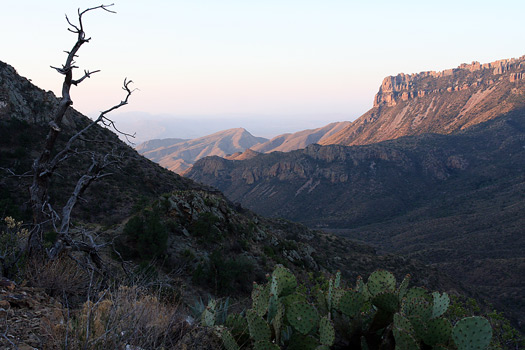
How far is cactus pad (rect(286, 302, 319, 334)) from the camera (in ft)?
10.9

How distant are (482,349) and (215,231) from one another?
1280 centimetres

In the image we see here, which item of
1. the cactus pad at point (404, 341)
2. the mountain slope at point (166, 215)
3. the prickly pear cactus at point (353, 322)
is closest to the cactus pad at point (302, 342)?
the prickly pear cactus at point (353, 322)

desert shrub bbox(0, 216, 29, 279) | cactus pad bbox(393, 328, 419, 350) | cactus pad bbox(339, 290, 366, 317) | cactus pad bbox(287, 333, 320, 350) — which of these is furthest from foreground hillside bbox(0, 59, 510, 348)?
cactus pad bbox(393, 328, 419, 350)

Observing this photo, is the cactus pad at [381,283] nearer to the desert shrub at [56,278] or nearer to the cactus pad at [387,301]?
the cactus pad at [387,301]

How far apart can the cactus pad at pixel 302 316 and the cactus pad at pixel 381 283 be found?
1.04 metres

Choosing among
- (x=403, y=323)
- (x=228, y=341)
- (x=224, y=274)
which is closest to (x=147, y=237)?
(x=224, y=274)

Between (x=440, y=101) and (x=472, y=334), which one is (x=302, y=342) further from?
(x=440, y=101)

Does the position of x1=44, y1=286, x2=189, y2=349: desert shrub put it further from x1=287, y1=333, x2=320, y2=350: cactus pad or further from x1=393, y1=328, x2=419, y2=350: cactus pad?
x1=393, y1=328, x2=419, y2=350: cactus pad

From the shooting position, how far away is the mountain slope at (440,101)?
112875mm

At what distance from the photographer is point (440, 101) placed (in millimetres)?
135500

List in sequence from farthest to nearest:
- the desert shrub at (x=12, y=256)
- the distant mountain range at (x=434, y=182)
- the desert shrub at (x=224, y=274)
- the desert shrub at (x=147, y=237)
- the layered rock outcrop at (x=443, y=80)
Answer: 1. the layered rock outcrop at (x=443, y=80)
2. the distant mountain range at (x=434, y=182)
3. the desert shrub at (x=147, y=237)
4. the desert shrub at (x=224, y=274)
5. the desert shrub at (x=12, y=256)

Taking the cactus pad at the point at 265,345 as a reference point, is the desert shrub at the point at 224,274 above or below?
below

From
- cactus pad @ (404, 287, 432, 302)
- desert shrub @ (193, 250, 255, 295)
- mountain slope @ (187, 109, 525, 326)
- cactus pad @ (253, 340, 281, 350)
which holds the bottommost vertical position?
mountain slope @ (187, 109, 525, 326)

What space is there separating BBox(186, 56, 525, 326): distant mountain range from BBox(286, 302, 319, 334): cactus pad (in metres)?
32.4
